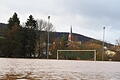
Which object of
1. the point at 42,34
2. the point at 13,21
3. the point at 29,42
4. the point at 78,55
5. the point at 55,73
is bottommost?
the point at 55,73

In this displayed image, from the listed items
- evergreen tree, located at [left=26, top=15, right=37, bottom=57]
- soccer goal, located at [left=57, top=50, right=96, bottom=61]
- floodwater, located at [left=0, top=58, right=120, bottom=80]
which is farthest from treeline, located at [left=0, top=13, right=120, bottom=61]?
floodwater, located at [left=0, top=58, right=120, bottom=80]

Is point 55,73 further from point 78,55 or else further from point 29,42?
point 29,42

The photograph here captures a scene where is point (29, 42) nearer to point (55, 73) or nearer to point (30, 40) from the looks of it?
point (30, 40)

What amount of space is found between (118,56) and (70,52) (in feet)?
41.8

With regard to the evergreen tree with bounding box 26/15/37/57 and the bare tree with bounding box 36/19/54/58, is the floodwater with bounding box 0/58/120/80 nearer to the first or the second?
the evergreen tree with bounding box 26/15/37/57

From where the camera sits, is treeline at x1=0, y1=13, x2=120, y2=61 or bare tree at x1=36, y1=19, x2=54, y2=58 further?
bare tree at x1=36, y1=19, x2=54, y2=58

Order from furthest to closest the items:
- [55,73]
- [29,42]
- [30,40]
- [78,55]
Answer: [30,40], [29,42], [78,55], [55,73]

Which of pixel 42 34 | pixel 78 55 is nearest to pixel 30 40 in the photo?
pixel 42 34

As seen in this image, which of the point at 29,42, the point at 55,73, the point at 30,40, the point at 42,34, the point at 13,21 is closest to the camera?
the point at 55,73

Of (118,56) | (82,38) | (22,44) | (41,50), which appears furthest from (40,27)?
(82,38)

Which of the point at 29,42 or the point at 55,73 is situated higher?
the point at 29,42

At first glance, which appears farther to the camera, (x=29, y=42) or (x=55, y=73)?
(x=29, y=42)

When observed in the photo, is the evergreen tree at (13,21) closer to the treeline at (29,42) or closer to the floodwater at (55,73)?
the treeline at (29,42)

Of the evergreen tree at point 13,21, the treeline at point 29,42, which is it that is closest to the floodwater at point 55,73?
the treeline at point 29,42
